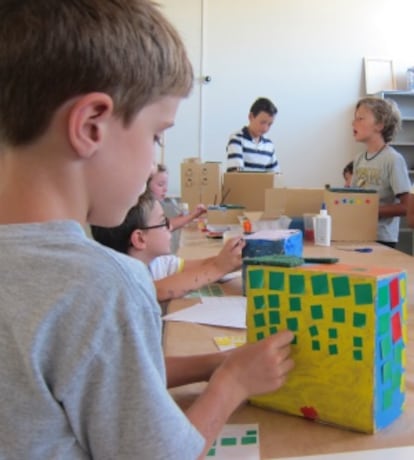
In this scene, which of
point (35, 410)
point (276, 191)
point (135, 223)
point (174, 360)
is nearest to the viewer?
point (35, 410)

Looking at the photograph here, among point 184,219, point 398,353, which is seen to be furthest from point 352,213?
point 398,353

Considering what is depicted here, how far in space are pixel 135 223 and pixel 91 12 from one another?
3.41ft

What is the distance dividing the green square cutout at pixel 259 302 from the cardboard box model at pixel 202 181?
7.70 ft

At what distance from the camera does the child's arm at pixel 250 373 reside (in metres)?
0.64

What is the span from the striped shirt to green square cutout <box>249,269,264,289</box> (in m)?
3.04

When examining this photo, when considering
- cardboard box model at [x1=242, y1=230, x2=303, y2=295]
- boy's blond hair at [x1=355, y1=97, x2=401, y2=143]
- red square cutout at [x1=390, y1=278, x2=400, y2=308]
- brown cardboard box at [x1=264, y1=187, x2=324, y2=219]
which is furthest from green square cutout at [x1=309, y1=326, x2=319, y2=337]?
boy's blond hair at [x1=355, y1=97, x2=401, y2=143]

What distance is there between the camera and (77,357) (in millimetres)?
426

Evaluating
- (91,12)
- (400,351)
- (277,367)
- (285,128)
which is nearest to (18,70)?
(91,12)

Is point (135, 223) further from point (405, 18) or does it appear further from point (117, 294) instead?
point (405, 18)

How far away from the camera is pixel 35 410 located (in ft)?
1.44

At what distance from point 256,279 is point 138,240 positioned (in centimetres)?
84

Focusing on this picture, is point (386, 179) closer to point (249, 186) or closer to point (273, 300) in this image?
point (249, 186)

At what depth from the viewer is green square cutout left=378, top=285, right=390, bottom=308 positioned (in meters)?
0.65

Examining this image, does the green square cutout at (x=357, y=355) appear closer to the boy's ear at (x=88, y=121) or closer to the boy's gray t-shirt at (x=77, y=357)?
the boy's gray t-shirt at (x=77, y=357)
